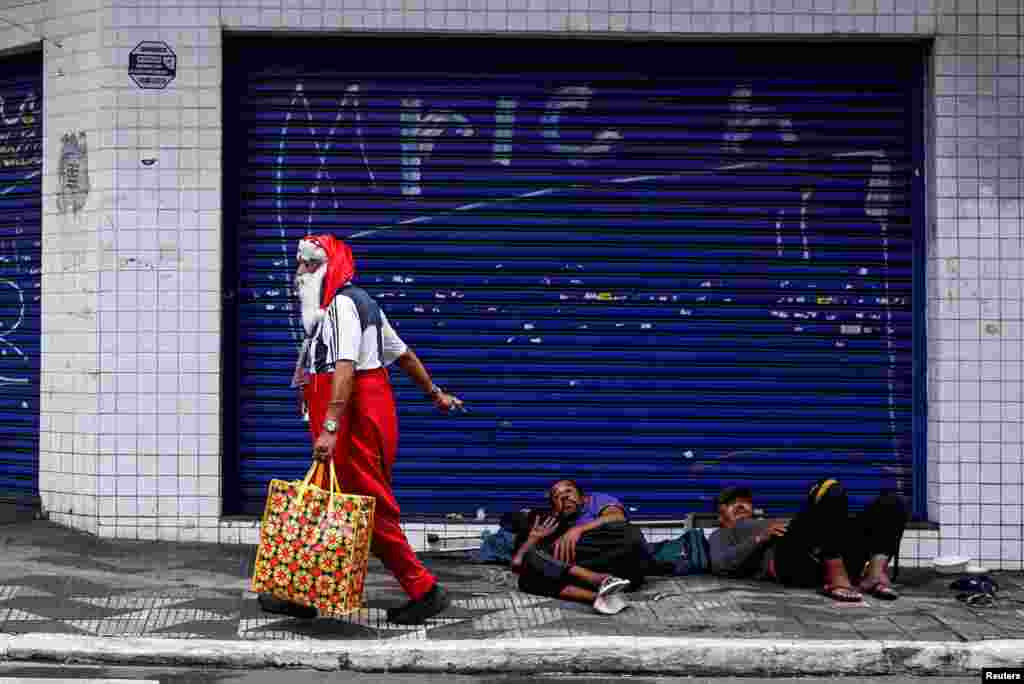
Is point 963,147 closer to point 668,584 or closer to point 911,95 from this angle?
point 911,95

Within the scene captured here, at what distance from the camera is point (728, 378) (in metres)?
9.18

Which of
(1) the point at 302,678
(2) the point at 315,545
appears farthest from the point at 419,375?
(1) the point at 302,678

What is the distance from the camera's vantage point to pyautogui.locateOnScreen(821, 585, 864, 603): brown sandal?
7473 millimetres

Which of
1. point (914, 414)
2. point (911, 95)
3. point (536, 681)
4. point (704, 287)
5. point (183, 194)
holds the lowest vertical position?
point (536, 681)

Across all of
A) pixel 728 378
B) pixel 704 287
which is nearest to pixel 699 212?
pixel 704 287

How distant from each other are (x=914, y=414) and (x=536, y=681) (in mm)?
4184

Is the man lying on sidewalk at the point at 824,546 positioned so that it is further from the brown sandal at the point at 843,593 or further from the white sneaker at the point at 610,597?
the white sneaker at the point at 610,597

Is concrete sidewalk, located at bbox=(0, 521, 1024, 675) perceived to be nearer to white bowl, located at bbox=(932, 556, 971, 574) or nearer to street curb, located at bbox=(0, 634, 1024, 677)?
street curb, located at bbox=(0, 634, 1024, 677)

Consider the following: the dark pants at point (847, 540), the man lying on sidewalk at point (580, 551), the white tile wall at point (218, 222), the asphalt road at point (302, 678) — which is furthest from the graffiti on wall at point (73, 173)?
the dark pants at point (847, 540)

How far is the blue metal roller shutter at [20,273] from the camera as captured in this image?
972 cm

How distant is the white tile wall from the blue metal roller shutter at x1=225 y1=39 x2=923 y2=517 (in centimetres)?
26

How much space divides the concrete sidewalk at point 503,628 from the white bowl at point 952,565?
0.36 m

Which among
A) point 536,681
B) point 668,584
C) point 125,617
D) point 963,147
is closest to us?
point 536,681

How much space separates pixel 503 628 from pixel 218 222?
3706 mm
